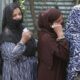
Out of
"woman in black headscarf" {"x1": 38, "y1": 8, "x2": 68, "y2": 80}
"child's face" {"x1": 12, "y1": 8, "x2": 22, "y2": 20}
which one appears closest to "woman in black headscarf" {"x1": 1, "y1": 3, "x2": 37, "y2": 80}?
"child's face" {"x1": 12, "y1": 8, "x2": 22, "y2": 20}

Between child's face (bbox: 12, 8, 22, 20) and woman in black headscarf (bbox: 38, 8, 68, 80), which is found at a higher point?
child's face (bbox: 12, 8, 22, 20)

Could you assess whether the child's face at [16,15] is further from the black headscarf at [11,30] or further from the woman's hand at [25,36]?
the woman's hand at [25,36]

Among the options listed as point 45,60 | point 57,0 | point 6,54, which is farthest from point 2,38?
point 57,0

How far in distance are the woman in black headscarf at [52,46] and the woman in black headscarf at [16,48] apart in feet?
0.67

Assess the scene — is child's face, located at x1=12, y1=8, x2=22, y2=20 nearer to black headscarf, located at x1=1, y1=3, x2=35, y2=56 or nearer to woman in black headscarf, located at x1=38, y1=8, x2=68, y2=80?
black headscarf, located at x1=1, y1=3, x2=35, y2=56

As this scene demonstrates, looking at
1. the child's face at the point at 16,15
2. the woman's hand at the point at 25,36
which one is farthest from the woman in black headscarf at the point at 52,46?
the child's face at the point at 16,15

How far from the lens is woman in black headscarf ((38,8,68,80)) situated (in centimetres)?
525

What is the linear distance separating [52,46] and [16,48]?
1.52ft

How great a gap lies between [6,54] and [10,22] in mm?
390

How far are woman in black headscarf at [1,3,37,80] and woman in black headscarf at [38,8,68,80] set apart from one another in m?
0.20

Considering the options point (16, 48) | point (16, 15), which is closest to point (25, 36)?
point (16, 48)

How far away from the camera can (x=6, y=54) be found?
557 centimetres

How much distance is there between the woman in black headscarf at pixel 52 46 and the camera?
17.2ft

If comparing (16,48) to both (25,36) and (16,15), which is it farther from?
(16,15)
